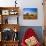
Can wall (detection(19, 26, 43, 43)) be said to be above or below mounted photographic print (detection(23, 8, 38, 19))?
below

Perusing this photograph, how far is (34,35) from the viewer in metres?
5.19

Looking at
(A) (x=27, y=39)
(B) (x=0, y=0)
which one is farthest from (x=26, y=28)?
(B) (x=0, y=0)

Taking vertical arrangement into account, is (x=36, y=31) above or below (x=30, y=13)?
below

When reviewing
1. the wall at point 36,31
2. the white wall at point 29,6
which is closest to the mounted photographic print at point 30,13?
the white wall at point 29,6

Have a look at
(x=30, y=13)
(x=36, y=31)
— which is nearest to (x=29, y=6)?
(x=30, y=13)

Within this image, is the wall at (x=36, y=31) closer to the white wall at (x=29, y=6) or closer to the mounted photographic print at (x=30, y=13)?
the white wall at (x=29, y=6)

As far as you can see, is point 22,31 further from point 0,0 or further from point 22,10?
point 0,0

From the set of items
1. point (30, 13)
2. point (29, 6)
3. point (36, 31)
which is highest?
point (29, 6)

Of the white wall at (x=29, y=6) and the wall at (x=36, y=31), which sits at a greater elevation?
the white wall at (x=29, y=6)

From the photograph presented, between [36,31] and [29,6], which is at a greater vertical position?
[29,6]

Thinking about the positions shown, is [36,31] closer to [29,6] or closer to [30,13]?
[30,13]

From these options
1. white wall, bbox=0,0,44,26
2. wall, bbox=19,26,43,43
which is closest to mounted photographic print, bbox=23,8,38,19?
white wall, bbox=0,0,44,26

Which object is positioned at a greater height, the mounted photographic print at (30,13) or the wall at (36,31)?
the mounted photographic print at (30,13)

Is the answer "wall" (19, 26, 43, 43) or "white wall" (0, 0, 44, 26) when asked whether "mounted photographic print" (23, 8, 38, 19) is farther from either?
"wall" (19, 26, 43, 43)
